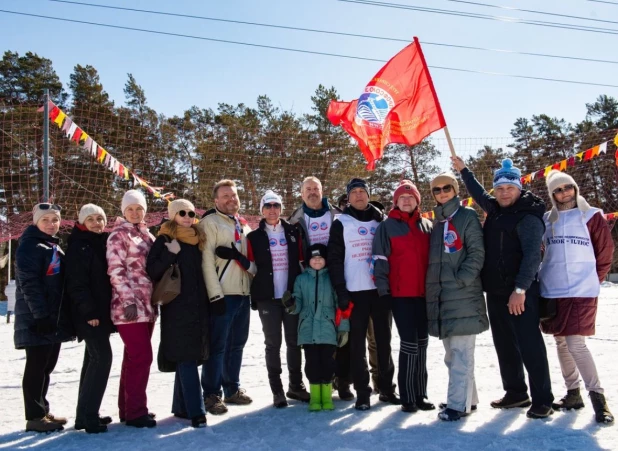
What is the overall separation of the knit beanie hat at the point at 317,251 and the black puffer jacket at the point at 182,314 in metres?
0.99

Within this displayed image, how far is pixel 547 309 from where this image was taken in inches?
154

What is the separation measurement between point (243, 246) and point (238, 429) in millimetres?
1596

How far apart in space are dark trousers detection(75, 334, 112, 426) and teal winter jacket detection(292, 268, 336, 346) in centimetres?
152

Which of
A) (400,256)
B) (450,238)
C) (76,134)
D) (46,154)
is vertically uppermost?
(76,134)

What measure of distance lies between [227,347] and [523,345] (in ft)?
8.14

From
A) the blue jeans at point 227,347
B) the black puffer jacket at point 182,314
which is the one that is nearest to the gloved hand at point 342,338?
the blue jeans at point 227,347

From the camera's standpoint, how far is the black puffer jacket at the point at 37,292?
3.81 metres

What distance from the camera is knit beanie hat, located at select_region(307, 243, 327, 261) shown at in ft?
14.4

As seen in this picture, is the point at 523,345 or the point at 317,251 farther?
the point at 317,251

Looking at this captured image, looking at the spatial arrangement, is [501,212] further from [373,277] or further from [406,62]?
[406,62]

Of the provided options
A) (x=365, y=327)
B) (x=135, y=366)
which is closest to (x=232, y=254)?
(x=135, y=366)

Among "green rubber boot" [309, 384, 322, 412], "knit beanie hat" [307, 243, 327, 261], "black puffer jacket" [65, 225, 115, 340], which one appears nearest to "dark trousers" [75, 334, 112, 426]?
"black puffer jacket" [65, 225, 115, 340]

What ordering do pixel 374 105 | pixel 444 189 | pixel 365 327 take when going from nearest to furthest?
1. pixel 444 189
2. pixel 365 327
3. pixel 374 105

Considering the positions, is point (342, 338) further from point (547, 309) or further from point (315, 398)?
point (547, 309)
